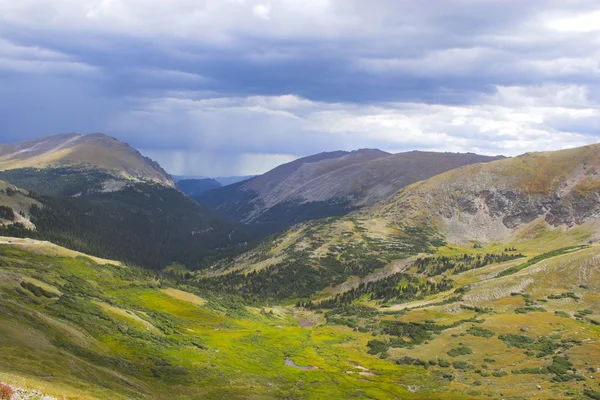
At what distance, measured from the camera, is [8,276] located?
84.1m

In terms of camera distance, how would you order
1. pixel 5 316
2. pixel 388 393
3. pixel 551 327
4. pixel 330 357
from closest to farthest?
1. pixel 5 316
2. pixel 388 393
3. pixel 330 357
4. pixel 551 327

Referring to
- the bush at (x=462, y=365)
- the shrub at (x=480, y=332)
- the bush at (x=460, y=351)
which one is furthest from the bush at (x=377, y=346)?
the shrub at (x=480, y=332)

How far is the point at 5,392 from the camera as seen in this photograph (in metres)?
29.7

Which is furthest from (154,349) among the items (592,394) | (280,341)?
(592,394)

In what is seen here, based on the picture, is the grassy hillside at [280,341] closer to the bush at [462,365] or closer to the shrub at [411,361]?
the shrub at [411,361]

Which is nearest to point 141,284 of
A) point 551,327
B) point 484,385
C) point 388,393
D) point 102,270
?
point 102,270

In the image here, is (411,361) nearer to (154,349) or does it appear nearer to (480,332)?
(480,332)

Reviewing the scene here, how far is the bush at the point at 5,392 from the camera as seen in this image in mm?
29136

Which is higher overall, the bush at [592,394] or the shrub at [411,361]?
the bush at [592,394]

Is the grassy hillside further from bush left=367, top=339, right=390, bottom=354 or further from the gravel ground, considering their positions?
the gravel ground

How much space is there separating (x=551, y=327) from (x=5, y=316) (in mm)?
125044

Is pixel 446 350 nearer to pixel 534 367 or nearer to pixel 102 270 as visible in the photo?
pixel 534 367

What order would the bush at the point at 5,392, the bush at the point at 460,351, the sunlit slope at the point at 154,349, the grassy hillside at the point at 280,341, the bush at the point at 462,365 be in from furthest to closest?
the bush at the point at 460,351
the bush at the point at 462,365
the grassy hillside at the point at 280,341
the sunlit slope at the point at 154,349
the bush at the point at 5,392

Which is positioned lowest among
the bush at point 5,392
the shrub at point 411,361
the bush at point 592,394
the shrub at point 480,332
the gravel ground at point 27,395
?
the shrub at point 411,361
